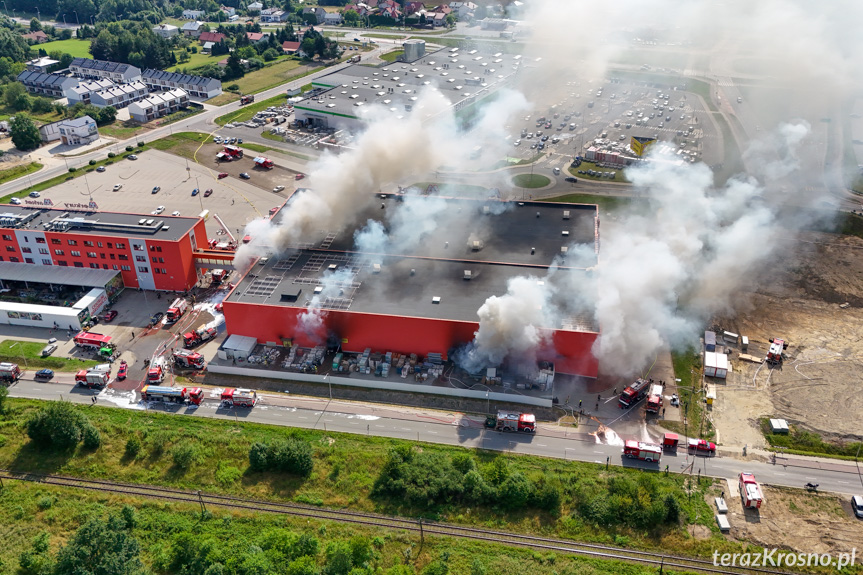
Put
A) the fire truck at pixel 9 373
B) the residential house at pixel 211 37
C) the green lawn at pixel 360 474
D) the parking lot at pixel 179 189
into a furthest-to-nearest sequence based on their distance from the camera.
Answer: the residential house at pixel 211 37, the parking lot at pixel 179 189, the fire truck at pixel 9 373, the green lawn at pixel 360 474

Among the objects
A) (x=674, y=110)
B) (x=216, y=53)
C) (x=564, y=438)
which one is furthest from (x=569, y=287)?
(x=216, y=53)

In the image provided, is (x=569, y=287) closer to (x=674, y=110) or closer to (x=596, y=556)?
(x=596, y=556)

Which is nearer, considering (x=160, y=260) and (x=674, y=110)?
(x=160, y=260)

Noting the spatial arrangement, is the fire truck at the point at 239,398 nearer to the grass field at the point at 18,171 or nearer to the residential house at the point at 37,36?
the grass field at the point at 18,171

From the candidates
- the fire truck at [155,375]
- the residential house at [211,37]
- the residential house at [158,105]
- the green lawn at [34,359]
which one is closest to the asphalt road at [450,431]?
the fire truck at [155,375]

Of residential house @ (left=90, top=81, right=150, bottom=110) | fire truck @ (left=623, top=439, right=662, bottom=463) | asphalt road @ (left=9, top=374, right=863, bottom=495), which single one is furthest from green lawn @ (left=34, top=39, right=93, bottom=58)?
fire truck @ (left=623, top=439, right=662, bottom=463)
